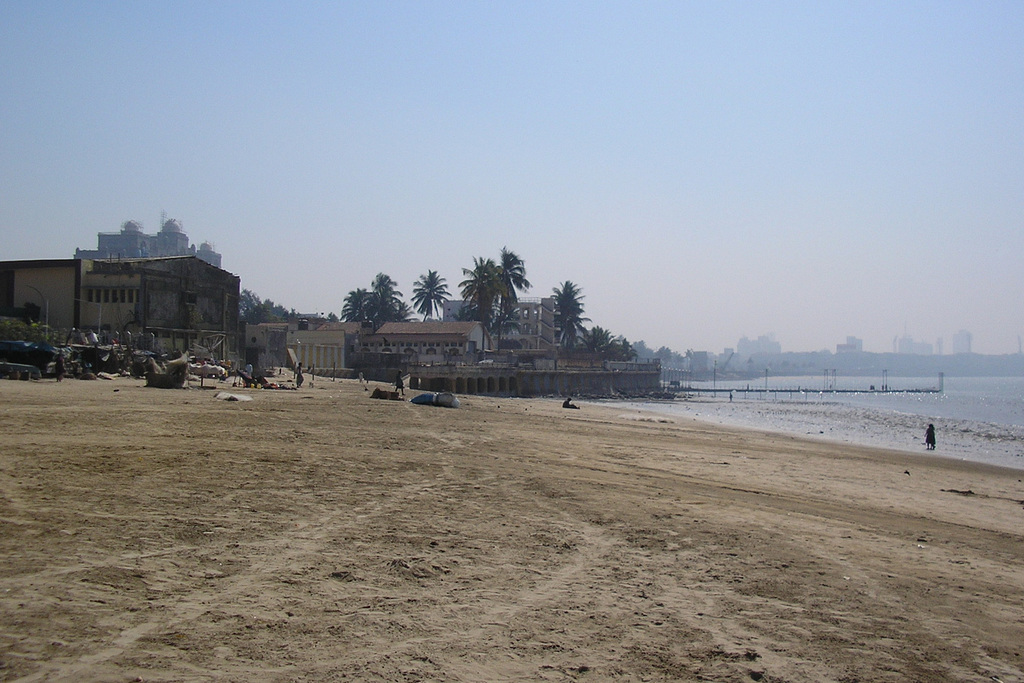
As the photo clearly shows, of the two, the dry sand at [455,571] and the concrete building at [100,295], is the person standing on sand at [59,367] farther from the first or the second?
the dry sand at [455,571]

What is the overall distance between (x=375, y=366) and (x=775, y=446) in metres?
46.2

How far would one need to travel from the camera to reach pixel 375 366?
66.0 metres

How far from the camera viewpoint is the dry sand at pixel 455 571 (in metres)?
5.24

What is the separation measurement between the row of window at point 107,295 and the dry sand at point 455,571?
31212 millimetres

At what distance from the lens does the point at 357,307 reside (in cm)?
11225

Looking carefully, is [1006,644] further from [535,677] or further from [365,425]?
[365,425]

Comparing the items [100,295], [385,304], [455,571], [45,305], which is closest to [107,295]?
[100,295]

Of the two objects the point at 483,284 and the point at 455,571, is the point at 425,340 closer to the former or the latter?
the point at 483,284

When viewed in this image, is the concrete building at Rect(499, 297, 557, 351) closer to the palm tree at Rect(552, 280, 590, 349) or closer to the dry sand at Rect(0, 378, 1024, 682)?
the palm tree at Rect(552, 280, 590, 349)

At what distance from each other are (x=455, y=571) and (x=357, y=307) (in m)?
108

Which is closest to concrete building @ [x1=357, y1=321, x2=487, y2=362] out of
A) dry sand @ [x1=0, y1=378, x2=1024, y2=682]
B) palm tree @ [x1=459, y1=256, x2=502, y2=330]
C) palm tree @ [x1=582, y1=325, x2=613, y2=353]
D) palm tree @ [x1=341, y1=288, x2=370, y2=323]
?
palm tree @ [x1=459, y1=256, x2=502, y2=330]

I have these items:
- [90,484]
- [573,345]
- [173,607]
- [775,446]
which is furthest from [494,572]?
[573,345]

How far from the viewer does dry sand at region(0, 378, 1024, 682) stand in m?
5.24

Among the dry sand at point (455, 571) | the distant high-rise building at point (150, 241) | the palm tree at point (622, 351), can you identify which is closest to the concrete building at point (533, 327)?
the palm tree at point (622, 351)
